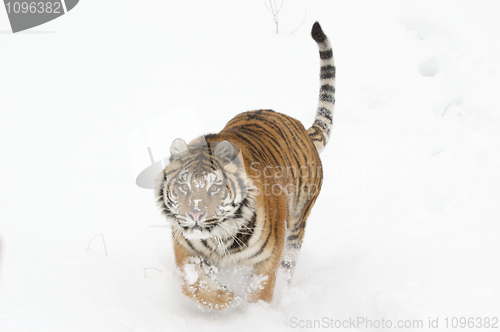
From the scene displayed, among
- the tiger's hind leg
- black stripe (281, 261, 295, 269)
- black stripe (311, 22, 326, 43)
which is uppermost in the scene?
black stripe (311, 22, 326, 43)

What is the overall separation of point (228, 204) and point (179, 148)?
42cm

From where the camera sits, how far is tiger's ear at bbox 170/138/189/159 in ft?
7.18

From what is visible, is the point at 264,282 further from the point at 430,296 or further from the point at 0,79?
the point at 0,79

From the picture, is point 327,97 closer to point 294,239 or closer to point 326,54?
point 326,54

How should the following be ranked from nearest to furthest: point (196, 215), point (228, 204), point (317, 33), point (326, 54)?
point (196, 215), point (228, 204), point (317, 33), point (326, 54)

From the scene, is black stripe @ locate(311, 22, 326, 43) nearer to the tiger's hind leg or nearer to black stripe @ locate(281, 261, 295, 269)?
the tiger's hind leg

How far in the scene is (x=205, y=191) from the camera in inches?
81.0

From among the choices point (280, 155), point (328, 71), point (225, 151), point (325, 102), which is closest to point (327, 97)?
point (325, 102)

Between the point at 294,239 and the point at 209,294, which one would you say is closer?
the point at 209,294

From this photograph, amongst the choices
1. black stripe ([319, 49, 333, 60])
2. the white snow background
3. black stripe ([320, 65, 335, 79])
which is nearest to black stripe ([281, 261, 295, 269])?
the white snow background

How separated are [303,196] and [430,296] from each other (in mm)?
1117

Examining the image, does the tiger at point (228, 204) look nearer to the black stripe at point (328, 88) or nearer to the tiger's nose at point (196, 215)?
the tiger's nose at point (196, 215)

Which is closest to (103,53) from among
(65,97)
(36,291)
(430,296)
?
(65,97)

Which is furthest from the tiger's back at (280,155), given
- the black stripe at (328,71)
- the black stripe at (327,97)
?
the black stripe at (328,71)
